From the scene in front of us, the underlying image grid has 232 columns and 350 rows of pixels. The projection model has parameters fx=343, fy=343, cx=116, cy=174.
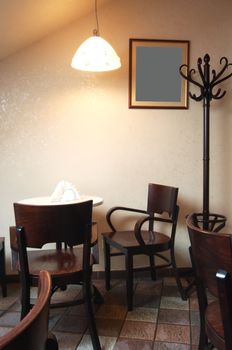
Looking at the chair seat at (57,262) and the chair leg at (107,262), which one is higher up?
the chair seat at (57,262)

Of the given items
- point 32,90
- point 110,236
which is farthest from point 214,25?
point 110,236

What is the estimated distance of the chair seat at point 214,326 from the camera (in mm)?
1263

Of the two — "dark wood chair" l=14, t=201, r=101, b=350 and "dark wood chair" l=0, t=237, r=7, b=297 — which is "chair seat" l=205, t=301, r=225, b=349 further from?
"dark wood chair" l=0, t=237, r=7, b=297

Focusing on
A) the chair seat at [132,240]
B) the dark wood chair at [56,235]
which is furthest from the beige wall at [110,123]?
the dark wood chair at [56,235]

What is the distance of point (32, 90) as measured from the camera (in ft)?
9.48

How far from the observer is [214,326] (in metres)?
1.33

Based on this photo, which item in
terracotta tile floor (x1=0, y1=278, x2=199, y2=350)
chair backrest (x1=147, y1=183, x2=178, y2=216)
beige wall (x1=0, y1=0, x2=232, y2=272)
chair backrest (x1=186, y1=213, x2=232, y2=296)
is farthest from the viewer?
beige wall (x1=0, y1=0, x2=232, y2=272)

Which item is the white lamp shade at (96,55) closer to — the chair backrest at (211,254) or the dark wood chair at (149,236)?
the dark wood chair at (149,236)

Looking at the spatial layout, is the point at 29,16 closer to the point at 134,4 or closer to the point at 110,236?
the point at 134,4

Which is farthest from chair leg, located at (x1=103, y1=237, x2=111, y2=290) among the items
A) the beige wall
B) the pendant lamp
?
the pendant lamp

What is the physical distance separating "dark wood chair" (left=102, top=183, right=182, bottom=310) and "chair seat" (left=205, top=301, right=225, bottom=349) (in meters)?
0.99

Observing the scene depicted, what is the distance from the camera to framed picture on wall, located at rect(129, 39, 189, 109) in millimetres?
2912

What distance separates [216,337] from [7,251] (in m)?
2.15

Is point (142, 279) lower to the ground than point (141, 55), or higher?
lower
